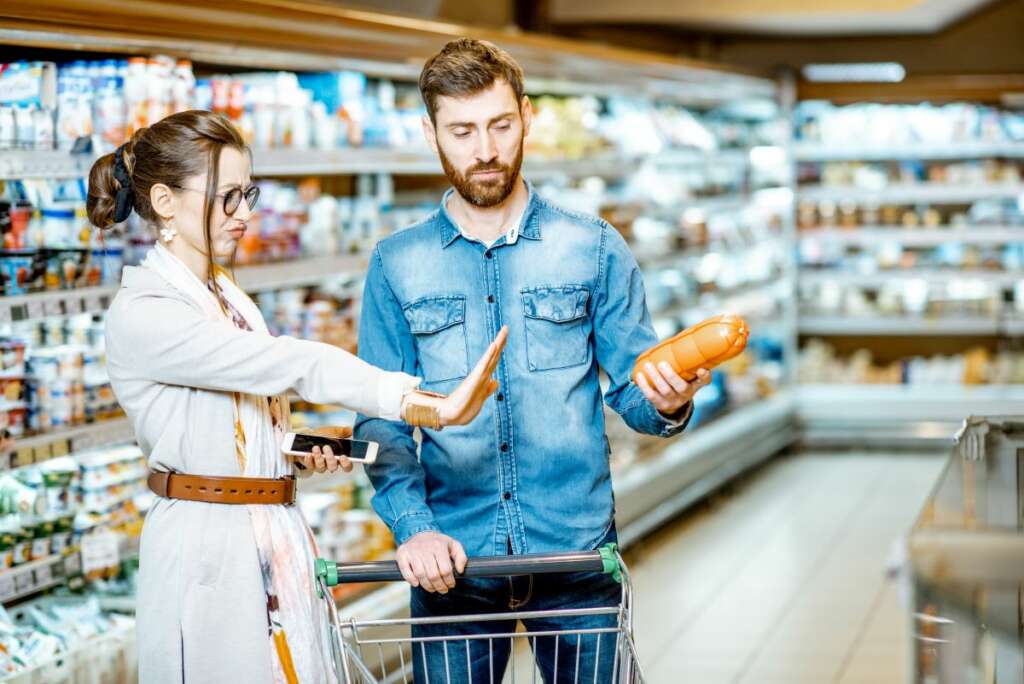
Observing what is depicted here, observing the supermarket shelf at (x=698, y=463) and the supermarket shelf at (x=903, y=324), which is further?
the supermarket shelf at (x=903, y=324)

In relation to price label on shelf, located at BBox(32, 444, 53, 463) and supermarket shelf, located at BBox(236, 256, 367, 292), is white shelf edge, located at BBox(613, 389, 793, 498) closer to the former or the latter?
Result: supermarket shelf, located at BBox(236, 256, 367, 292)

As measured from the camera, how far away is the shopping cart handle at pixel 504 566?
2.30 meters

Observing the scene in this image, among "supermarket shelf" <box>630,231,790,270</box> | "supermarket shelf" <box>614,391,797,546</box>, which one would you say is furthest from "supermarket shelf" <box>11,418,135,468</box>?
"supermarket shelf" <box>630,231,790,270</box>

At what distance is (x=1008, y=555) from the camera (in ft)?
5.85

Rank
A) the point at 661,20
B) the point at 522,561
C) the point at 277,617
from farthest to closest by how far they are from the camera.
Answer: the point at 661,20 < the point at 277,617 < the point at 522,561

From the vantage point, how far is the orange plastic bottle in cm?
228

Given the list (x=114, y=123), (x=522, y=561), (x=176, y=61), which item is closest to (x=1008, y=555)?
(x=522, y=561)

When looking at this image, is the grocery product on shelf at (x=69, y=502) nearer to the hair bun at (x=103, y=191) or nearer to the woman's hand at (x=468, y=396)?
the hair bun at (x=103, y=191)

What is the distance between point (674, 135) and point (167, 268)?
608cm

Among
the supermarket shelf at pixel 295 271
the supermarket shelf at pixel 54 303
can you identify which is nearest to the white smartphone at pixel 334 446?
the supermarket shelf at pixel 54 303

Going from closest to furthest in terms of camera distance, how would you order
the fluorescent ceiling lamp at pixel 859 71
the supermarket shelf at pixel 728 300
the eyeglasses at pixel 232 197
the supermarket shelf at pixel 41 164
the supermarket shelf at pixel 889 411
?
the eyeglasses at pixel 232 197, the supermarket shelf at pixel 41 164, the supermarket shelf at pixel 728 300, the supermarket shelf at pixel 889 411, the fluorescent ceiling lamp at pixel 859 71

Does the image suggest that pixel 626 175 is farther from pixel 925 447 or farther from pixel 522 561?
pixel 522 561

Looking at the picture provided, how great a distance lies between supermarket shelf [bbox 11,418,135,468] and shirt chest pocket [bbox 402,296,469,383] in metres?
1.34

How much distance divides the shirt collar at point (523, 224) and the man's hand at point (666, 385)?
401 millimetres
